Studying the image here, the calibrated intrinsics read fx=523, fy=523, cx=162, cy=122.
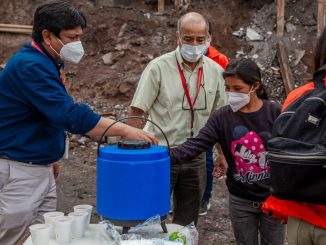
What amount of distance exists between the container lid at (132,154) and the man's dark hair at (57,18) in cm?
90

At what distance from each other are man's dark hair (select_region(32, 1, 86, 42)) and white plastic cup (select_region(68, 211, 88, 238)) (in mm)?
1081

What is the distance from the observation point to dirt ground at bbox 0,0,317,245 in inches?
362

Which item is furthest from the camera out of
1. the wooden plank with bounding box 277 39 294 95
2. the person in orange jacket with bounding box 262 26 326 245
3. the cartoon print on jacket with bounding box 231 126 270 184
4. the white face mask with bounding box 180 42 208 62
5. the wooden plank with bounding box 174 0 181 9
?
the wooden plank with bounding box 174 0 181 9

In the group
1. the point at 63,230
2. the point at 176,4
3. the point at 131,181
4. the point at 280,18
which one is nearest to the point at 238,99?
the point at 131,181

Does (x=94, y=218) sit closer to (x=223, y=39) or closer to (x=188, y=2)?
(x=223, y=39)

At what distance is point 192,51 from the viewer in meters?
3.78

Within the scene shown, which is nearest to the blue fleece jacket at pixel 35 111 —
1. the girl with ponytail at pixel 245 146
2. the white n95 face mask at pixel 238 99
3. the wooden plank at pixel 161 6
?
the girl with ponytail at pixel 245 146

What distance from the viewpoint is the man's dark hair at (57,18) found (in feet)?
9.95

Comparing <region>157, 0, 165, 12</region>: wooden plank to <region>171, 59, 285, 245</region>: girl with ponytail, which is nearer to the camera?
<region>171, 59, 285, 245</region>: girl with ponytail

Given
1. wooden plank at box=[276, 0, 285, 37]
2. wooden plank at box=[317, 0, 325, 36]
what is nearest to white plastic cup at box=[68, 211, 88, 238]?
wooden plank at box=[317, 0, 325, 36]

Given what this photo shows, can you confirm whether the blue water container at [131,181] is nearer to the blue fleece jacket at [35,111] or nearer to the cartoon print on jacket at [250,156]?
the blue fleece jacket at [35,111]

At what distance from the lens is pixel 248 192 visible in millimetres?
3215

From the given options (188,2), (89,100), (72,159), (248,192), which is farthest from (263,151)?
(188,2)

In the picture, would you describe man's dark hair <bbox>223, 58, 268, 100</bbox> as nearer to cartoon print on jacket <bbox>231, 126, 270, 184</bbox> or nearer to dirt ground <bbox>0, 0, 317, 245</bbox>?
cartoon print on jacket <bbox>231, 126, 270, 184</bbox>
